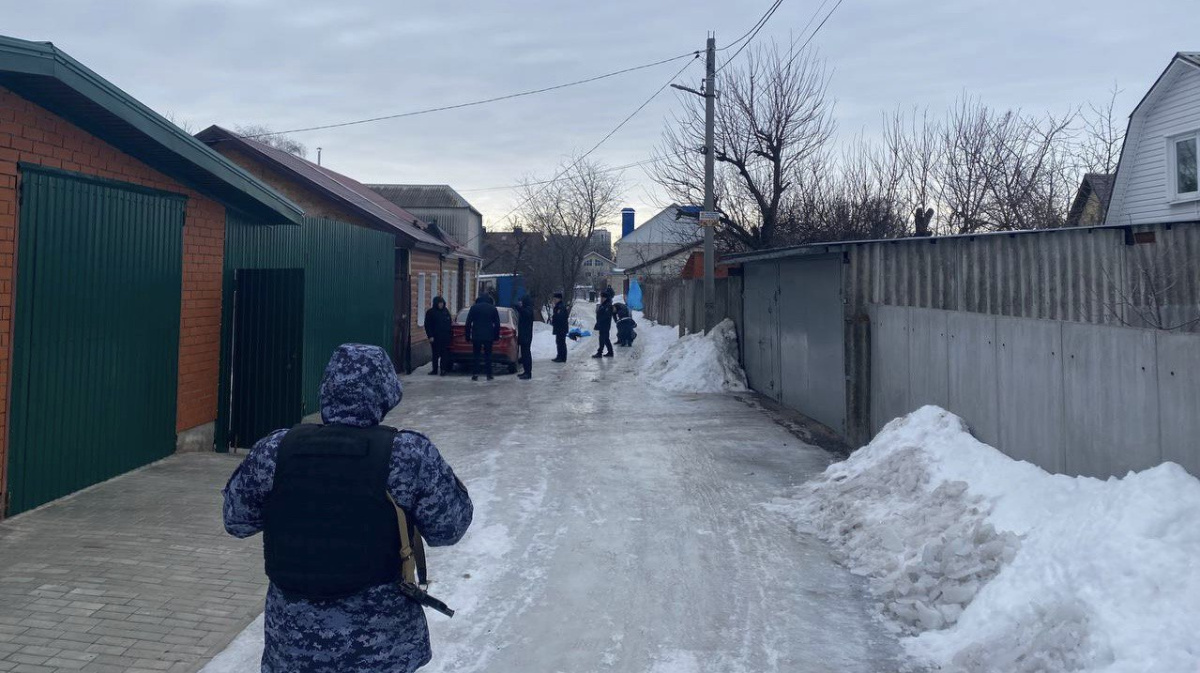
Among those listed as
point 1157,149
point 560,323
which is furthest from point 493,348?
point 1157,149

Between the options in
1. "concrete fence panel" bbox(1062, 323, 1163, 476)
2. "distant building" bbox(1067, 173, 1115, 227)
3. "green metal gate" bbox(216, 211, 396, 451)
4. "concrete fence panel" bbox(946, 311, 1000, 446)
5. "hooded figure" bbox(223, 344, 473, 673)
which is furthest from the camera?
"distant building" bbox(1067, 173, 1115, 227)

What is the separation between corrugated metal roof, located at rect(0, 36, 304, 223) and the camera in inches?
251

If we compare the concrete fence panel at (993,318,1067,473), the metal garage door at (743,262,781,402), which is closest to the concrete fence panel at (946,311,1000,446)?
the concrete fence panel at (993,318,1067,473)

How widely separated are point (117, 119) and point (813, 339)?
8848 mm

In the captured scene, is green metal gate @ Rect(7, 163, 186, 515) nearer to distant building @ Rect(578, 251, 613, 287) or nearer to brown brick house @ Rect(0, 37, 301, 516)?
brown brick house @ Rect(0, 37, 301, 516)

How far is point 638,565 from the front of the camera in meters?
6.37

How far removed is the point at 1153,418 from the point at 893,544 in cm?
178

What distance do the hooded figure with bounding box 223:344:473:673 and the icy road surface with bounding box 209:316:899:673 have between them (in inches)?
69.5

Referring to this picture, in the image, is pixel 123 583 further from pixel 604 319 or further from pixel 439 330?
pixel 604 319

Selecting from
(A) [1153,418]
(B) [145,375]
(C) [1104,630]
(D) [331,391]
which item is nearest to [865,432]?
(A) [1153,418]

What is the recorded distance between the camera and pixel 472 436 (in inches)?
451

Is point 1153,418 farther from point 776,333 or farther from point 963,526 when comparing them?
point 776,333

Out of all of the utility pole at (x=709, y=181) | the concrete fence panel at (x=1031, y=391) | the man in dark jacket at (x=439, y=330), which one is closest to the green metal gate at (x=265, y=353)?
the concrete fence panel at (x=1031, y=391)

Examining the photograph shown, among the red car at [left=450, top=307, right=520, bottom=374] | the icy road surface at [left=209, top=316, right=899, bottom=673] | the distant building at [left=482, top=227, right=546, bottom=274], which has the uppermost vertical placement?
the distant building at [left=482, top=227, right=546, bottom=274]
